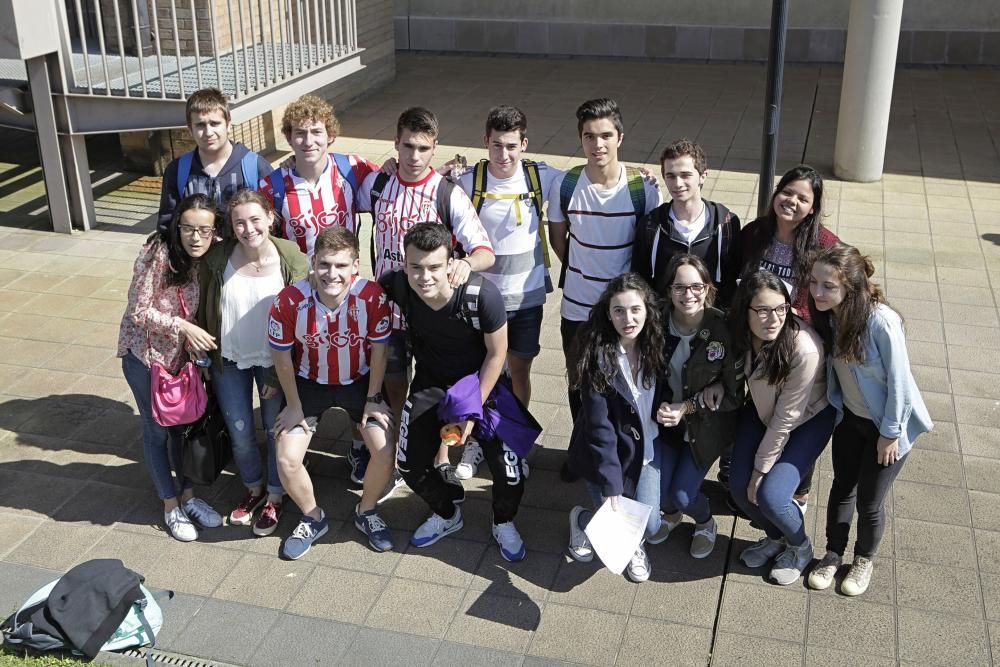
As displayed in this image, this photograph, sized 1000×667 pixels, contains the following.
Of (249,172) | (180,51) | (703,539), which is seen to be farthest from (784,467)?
(180,51)

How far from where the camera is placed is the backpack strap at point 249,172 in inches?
216

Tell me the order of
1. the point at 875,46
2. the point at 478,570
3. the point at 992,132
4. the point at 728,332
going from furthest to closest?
the point at 992,132 < the point at 875,46 < the point at 478,570 < the point at 728,332

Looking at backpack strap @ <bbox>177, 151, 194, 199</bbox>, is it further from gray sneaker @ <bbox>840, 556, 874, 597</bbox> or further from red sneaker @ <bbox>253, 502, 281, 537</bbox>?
gray sneaker @ <bbox>840, 556, 874, 597</bbox>

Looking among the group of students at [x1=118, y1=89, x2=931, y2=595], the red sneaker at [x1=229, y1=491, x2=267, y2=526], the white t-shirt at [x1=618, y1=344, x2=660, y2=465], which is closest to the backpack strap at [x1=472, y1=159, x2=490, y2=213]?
the group of students at [x1=118, y1=89, x2=931, y2=595]

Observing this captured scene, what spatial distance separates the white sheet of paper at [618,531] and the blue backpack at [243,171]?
8.00 feet

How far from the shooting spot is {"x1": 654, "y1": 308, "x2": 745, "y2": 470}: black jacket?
4547 millimetres

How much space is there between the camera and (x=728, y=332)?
178 inches

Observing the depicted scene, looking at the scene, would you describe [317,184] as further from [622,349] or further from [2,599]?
[2,599]

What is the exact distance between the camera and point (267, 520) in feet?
16.8

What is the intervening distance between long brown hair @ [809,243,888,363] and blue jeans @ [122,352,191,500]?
9.77 ft

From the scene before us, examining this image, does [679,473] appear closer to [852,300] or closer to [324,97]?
[852,300]

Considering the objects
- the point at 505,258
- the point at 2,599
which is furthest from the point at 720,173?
the point at 2,599

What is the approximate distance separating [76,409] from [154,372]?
5.63ft

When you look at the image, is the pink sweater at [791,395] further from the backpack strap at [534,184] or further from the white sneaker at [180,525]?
the white sneaker at [180,525]
